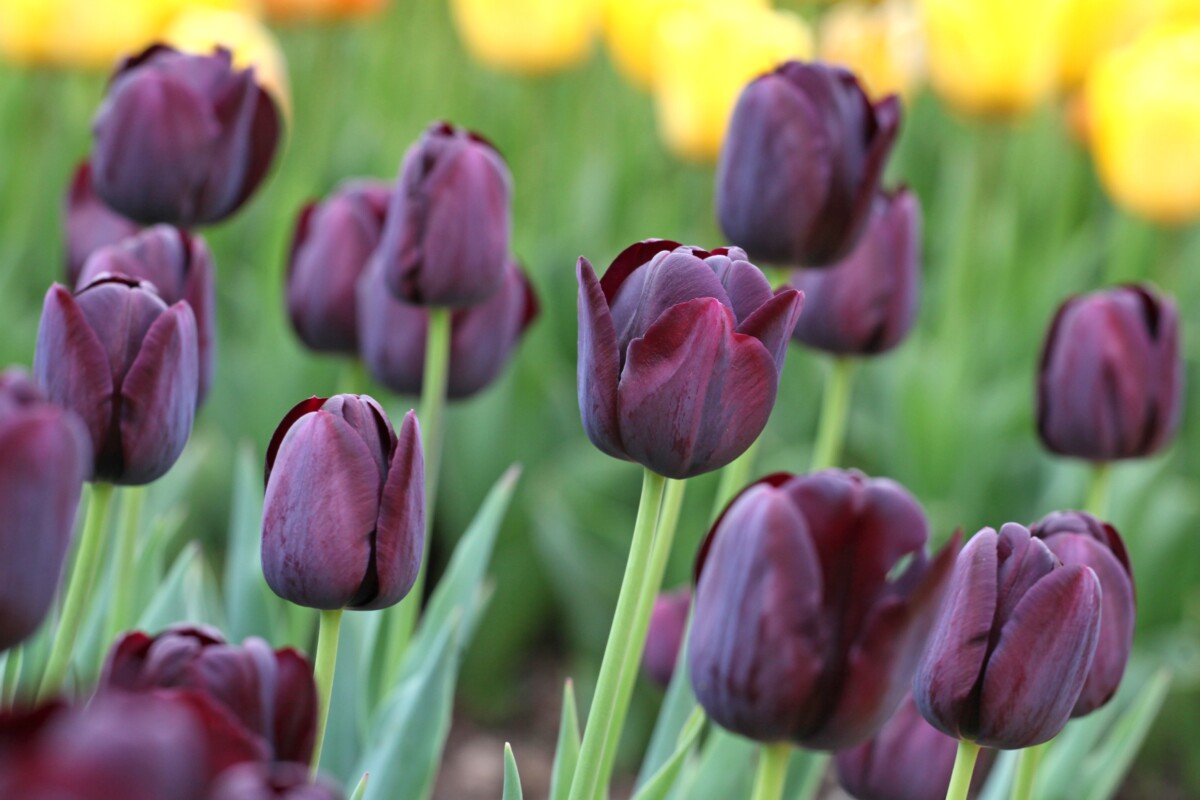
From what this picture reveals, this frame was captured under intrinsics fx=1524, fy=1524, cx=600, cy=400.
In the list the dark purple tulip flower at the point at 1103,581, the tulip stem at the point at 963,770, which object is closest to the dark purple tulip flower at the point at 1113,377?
the dark purple tulip flower at the point at 1103,581

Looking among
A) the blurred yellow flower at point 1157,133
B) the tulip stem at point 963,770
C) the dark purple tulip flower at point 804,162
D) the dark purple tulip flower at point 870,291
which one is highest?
the blurred yellow flower at point 1157,133

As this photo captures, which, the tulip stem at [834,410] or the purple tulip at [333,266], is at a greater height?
the purple tulip at [333,266]

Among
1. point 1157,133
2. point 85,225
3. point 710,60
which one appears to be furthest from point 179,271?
point 1157,133

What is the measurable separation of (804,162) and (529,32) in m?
1.58

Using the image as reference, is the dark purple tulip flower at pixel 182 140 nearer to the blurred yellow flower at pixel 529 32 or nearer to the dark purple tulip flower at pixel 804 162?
the dark purple tulip flower at pixel 804 162

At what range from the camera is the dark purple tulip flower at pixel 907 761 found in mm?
709

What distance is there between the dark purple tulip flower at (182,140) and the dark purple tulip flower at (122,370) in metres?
0.25

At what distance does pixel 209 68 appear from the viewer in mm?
904

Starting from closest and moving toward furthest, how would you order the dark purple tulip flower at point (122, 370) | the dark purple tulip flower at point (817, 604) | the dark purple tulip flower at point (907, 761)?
the dark purple tulip flower at point (817, 604) < the dark purple tulip flower at point (122, 370) < the dark purple tulip flower at point (907, 761)

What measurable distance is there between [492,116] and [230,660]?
2481mm

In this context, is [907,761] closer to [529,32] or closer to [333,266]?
[333,266]

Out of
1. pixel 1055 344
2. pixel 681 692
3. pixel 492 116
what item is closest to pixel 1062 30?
pixel 492 116

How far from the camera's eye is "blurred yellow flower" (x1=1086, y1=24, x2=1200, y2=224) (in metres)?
1.76

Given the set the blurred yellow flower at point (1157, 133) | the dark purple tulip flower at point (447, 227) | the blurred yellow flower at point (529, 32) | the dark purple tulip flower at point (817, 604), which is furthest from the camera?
the blurred yellow flower at point (529, 32)
